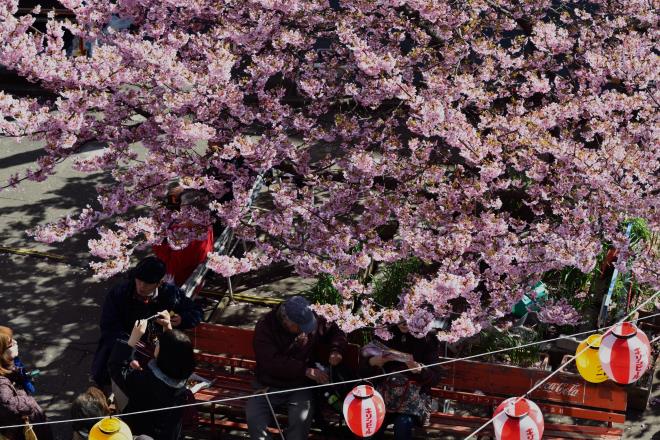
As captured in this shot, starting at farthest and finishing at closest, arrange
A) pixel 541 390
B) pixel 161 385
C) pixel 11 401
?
1. pixel 541 390
2. pixel 11 401
3. pixel 161 385

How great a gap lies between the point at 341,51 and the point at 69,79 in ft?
9.73

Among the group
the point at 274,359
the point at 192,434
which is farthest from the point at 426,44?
the point at 192,434

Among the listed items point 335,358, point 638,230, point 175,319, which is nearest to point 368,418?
point 335,358

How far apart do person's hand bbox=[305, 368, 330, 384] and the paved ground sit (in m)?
2.36

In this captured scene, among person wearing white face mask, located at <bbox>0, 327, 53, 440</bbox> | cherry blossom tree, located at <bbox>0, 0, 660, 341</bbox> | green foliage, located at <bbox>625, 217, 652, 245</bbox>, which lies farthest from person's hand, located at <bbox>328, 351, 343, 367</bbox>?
green foliage, located at <bbox>625, 217, 652, 245</bbox>

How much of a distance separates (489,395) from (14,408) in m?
4.01

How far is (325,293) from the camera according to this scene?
11.2 metres

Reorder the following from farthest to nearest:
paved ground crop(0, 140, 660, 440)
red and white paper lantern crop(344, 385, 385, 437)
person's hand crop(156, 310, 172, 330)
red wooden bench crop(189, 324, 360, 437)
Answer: paved ground crop(0, 140, 660, 440) → red wooden bench crop(189, 324, 360, 437) → person's hand crop(156, 310, 172, 330) → red and white paper lantern crop(344, 385, 385, 437)

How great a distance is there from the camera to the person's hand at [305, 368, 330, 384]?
29.4ft

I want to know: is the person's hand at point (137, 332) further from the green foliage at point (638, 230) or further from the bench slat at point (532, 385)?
the green foliage at point (638, 230)

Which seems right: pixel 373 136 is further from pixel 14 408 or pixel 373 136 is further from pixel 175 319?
pixel 14 408

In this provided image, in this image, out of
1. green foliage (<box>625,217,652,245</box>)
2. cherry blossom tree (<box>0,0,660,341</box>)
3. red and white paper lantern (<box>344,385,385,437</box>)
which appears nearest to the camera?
red and white paper lantern (<box>344,385,385,437</box>)

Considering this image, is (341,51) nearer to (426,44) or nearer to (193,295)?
(426,44)

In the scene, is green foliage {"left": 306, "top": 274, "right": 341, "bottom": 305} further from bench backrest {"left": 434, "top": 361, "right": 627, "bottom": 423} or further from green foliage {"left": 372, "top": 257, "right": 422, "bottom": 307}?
bench backrest {"left": 434, "top": 361, "right": 627, "bottom": 423}
